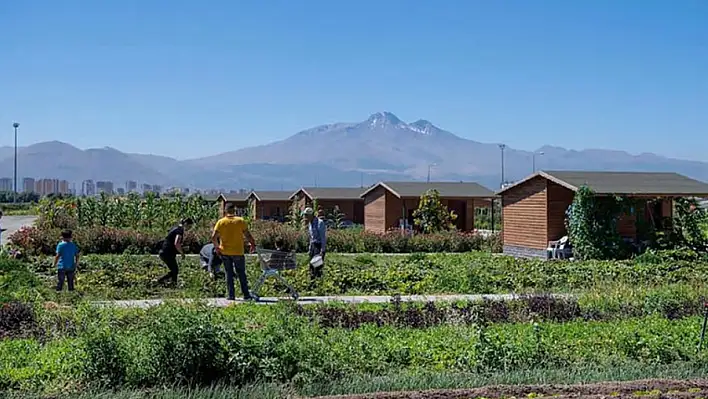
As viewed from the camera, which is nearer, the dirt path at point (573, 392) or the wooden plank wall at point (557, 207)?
the dirt path at point (573, 392)

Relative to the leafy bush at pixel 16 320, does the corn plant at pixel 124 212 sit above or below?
above

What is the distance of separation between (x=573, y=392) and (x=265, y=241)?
2376 centimetres

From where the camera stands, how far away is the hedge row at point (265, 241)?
2730cm

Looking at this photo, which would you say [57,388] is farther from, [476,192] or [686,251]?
[476,192]

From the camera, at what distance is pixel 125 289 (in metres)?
15.6

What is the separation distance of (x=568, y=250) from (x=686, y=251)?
384 centimetres

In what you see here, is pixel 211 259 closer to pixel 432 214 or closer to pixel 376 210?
pixel 432 214

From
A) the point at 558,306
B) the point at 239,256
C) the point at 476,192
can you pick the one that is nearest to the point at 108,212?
the point at 476,192

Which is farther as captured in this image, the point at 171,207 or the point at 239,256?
the point at 171,207

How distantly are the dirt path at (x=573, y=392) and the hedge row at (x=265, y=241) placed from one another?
19.8 m

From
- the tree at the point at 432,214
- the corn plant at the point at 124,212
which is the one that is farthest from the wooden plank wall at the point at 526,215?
the corn plant at the point at 124,212

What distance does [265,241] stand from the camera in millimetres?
29953

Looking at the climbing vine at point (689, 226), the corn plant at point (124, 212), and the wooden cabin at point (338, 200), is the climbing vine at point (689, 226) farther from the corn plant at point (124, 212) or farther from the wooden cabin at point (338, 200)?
the wooden cabin at point (338, 200)

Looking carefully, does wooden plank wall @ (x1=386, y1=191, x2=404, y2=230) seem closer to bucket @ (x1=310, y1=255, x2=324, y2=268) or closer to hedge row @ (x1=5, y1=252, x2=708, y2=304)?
hedge row @ (x1=5, y1=252, x2=708, y2=304)
